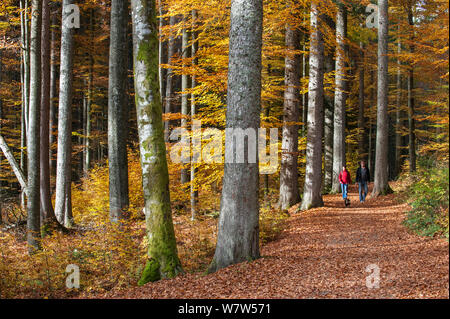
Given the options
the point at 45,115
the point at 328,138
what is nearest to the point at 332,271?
the point at 45,115

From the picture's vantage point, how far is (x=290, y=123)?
45.8 ft

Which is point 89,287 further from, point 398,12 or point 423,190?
point 398,12

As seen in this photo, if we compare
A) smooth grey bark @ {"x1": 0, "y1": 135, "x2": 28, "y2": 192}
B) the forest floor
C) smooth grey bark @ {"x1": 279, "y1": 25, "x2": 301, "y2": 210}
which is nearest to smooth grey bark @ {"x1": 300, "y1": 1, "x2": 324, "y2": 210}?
smooth grey bark @ {"x1": 279, "y1": 25, "x2": 301, "y2": 210}

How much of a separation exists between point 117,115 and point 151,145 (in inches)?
137

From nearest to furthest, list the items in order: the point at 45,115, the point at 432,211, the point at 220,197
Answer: the point at 432,211 < the point at 220,197 < the point at 45,115

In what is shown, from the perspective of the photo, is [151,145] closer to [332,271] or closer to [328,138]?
[332,271]

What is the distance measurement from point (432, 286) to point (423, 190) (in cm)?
563

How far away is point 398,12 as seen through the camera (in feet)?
67.7

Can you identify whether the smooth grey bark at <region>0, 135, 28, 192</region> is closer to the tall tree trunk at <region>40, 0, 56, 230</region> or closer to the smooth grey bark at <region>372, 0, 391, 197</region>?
the tall tree trunk at <region>40, 0, 56, 230</region>

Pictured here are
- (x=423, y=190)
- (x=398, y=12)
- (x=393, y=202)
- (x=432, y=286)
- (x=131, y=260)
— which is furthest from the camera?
(x=398, y=12)

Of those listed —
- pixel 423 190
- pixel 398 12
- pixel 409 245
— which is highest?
pixel 398 12

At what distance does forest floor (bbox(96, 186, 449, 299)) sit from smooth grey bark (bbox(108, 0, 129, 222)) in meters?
3.30

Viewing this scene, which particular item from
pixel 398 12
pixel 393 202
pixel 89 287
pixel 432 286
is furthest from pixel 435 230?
pixel 398 12

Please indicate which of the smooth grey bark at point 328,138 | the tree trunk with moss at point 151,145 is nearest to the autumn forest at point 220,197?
the tree trunk with moss at point 151,145
